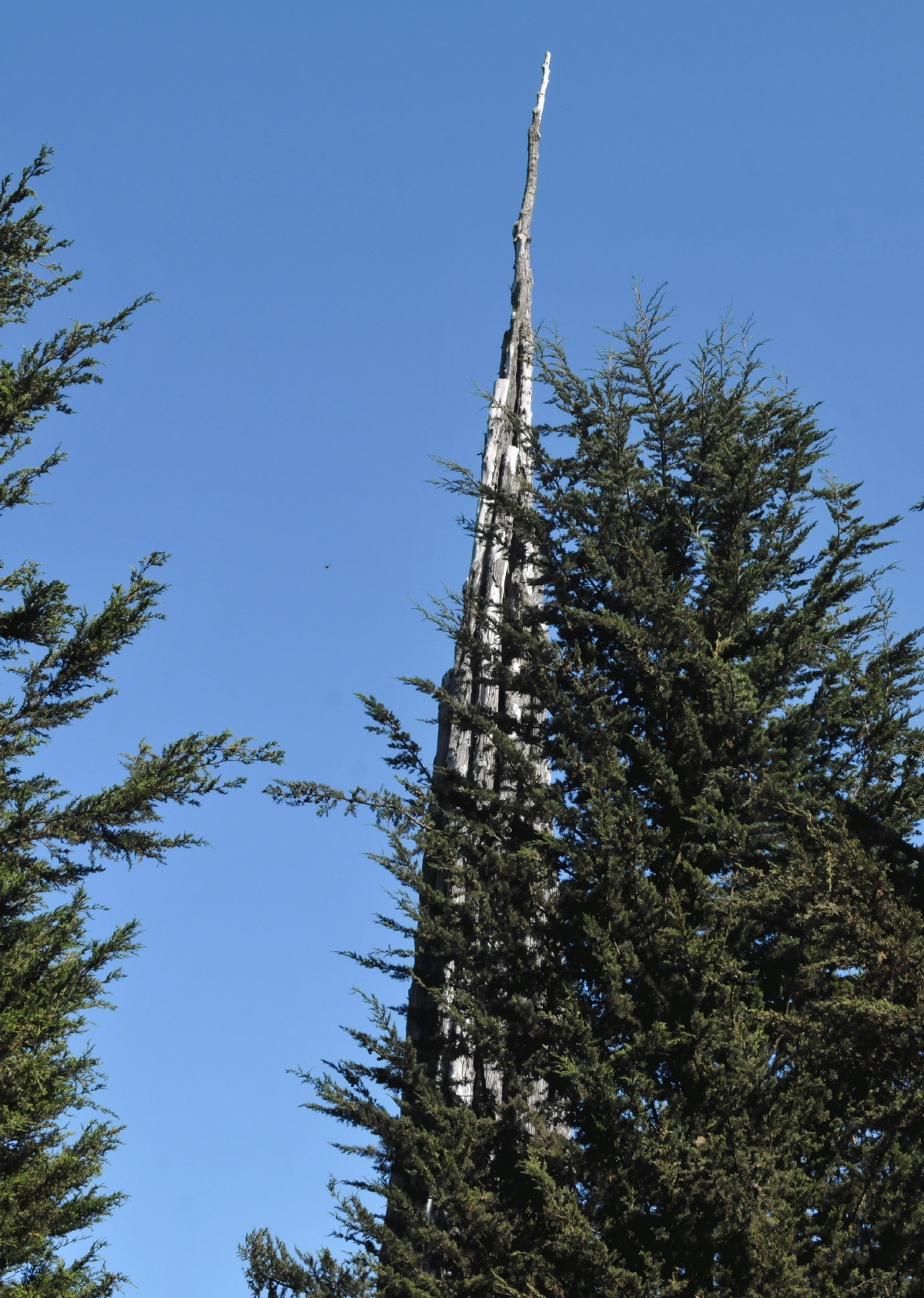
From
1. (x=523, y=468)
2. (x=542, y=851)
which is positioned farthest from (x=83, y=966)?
(x=523, y=468)

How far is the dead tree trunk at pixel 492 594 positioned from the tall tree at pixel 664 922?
0.25ft

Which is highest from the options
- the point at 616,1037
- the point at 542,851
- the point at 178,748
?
the point at 178,748

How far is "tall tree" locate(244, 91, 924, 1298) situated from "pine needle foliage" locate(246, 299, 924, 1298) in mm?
22

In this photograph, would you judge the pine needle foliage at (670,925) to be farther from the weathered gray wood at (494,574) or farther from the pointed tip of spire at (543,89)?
the pointed tip of spire at (543,89)

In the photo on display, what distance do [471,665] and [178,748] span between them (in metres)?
2.51

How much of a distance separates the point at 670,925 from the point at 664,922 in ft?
0.17

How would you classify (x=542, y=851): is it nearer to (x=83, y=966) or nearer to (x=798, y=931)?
(x=798, y=931)

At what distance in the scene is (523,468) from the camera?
37.2 ft

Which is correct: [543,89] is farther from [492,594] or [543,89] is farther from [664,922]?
[664,922]

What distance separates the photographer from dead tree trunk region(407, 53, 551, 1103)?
9464 millimetres

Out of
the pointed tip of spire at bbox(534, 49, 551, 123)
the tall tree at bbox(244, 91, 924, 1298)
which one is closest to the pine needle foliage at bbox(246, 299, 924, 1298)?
the tall tree at bbox(244, 91, 924, 1298)

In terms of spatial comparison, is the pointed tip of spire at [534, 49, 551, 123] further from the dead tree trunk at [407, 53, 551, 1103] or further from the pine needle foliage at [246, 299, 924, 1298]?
the pine needle foliage at [246, 299, 924, 1298]

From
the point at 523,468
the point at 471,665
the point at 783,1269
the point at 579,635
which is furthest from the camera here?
the point at 523,468

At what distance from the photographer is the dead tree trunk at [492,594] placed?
373 inches
